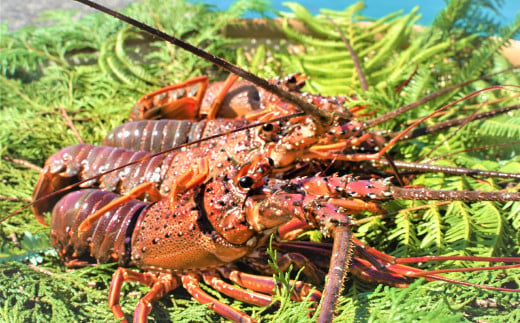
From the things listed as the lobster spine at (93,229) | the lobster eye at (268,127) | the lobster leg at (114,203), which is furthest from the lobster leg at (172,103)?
the lobster leg at (114,203)

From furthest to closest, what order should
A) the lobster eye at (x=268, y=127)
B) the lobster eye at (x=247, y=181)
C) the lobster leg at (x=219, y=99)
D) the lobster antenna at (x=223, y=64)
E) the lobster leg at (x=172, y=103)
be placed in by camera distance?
the lobster leg at (x=172, y=103), the lobster leg at (x=219, y=99), the lobster eye at (x=268, y=127), the lobster eye at (x=247, y=181), the lobster antenna at (x=223, y=64)

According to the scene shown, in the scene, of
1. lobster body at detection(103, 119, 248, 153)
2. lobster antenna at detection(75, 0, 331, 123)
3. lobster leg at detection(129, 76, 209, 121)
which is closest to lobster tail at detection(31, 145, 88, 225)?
lobster body at detection(103, 119, 248, 153)

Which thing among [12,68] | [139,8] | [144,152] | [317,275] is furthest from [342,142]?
[12,68]

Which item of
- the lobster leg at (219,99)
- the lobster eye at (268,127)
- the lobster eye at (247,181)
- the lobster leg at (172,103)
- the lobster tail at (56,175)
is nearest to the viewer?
the lobster eye at (247,181)

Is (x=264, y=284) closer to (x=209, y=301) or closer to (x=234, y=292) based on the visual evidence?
(x=234, y=292)

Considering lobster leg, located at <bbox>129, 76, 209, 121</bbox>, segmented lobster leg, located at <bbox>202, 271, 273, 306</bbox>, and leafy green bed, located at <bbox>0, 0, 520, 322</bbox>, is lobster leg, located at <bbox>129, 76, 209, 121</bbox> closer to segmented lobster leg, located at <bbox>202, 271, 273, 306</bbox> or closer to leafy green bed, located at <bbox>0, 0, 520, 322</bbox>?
leafy green bed, located at <bbox>0, 0, 520, 322</bbox>

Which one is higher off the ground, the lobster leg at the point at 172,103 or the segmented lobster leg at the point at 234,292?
the lobster leg at the point at 172,103

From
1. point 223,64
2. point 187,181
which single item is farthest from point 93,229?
point 223,64

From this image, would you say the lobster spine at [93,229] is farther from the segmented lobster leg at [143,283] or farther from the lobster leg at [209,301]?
the lobster leg at [209,301]
